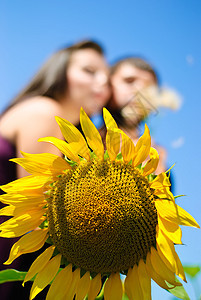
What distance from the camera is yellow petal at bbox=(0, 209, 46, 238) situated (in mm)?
625

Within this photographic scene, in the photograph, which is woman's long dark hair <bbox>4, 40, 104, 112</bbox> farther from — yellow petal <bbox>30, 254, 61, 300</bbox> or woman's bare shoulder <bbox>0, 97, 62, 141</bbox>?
yellow petal <bbox>30, 254, 61, 300</bbox>

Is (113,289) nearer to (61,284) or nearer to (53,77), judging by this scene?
(61,284)

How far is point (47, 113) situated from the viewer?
1270 mm

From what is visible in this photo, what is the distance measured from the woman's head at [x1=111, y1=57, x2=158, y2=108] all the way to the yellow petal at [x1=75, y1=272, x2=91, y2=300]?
3.37 ft

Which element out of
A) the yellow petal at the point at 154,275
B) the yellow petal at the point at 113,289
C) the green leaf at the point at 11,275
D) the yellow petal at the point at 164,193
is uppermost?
the yellow petal at the point at 164,193

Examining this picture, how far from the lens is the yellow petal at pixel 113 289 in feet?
2.02

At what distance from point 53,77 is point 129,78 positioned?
367mm

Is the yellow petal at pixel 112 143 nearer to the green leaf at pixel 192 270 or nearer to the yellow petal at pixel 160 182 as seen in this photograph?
the yellow petal at pixel 160 182

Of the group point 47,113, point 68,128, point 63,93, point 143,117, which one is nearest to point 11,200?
point 68,128

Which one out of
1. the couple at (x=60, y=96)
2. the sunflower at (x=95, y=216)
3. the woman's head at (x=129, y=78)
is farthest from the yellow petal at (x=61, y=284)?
the woman's head at (x=129, y=78)

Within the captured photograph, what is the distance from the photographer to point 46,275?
632mm

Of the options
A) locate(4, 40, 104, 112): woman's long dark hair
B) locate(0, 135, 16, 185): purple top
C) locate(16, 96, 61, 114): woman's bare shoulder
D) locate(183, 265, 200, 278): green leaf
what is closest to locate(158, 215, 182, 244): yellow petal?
locate(183, 265, 200, 278): green leaf

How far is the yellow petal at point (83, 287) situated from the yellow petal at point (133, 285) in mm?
70

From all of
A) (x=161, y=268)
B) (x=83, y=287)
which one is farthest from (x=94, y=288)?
(x=161, y=268)
